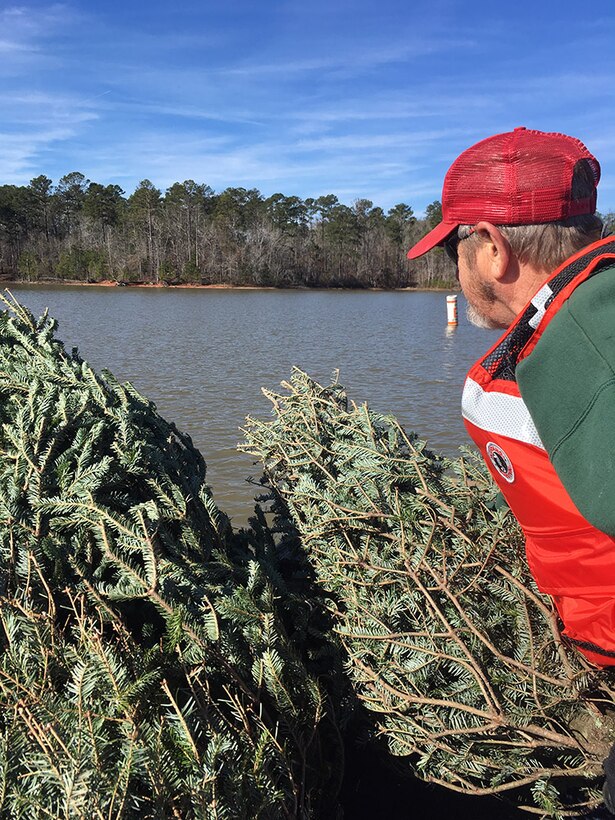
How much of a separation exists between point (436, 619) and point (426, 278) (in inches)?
3711

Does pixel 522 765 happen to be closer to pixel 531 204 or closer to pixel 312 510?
pixel 312 510

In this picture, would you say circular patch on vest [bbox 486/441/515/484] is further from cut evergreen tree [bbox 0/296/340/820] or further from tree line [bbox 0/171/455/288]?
tree line [bbox 0/171/455/288]

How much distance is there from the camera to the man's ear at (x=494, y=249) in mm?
1720

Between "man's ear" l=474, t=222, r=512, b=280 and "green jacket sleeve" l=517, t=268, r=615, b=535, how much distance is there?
358 millimetres

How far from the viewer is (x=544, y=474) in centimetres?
157

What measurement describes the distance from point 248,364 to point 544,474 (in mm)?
16119

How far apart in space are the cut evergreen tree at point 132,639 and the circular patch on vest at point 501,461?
900mm

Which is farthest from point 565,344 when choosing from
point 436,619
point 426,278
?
point 426,278

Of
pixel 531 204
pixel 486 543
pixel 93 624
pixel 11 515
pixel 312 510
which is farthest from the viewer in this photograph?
pixel 312 510

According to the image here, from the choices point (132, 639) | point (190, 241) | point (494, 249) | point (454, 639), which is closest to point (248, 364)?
point (454, 639)

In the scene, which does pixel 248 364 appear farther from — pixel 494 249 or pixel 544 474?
pixel 544 474

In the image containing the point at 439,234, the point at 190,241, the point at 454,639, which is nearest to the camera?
the point at 439,234

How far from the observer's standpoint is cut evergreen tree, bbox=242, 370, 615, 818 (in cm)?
224

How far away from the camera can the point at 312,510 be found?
2.86 metres
